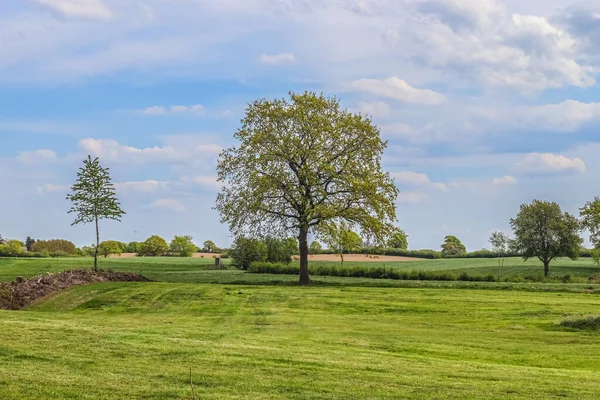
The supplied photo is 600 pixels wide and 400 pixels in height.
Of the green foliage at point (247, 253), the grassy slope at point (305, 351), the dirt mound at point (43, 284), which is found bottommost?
the grassy slope at point (305, 351)

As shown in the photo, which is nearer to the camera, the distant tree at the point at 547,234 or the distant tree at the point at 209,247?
the distant tree at the point at 547,234

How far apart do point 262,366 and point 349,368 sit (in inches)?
66.8

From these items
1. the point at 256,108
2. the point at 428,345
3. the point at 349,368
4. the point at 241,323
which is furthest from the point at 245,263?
the point at 349,368

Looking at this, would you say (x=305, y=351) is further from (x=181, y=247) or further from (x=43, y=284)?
(x=181, y=247)

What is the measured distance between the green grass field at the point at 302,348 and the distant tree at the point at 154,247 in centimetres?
7459

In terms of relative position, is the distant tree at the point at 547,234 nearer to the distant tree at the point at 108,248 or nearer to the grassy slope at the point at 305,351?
the grassy slope at the point at 305,351

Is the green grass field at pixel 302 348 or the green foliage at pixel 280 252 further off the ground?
the green foliage at pixel 280 252

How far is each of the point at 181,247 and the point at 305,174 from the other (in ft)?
231

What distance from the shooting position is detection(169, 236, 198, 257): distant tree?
359 ft

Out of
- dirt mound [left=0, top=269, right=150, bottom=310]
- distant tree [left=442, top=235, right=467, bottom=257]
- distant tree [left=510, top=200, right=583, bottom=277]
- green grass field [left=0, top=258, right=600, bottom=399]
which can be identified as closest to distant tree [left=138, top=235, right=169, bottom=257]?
distant tree [left=442, top=235, right=467, bottom=257]

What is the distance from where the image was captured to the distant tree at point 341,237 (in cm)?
4288

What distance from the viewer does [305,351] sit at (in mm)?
15555

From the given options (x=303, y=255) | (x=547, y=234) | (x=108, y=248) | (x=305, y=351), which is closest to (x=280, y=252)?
(x=303, y=255)

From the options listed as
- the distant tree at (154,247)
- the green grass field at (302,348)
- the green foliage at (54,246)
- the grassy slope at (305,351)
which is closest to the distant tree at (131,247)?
the distant tree at (154,247)
